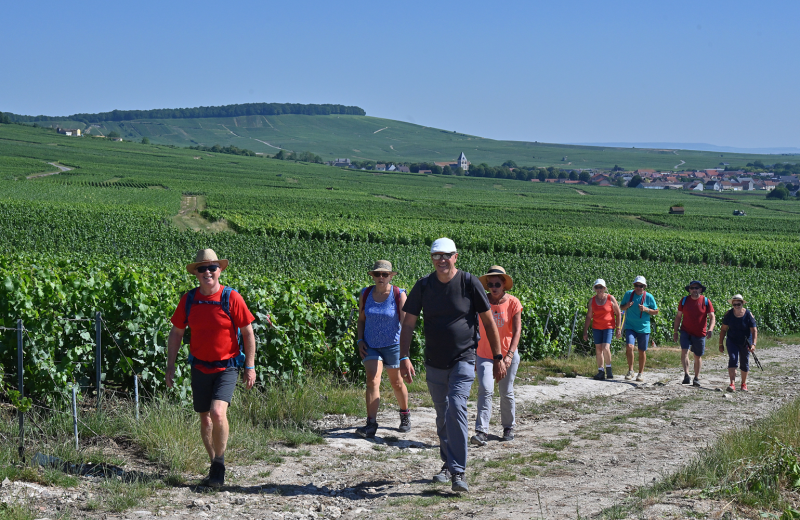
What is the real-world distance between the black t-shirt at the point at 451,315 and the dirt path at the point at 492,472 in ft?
3.63

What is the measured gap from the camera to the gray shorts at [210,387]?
19.2 feet

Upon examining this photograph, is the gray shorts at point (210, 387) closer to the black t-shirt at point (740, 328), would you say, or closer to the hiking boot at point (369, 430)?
the hiking boot at point (369, 430)

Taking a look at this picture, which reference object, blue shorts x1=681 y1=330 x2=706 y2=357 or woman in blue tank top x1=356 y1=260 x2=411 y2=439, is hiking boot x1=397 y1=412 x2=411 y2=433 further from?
blue shorts x1=681 y1=330 x2=706 y2=357

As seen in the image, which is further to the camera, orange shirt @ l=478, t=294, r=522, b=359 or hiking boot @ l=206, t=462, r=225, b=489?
orange shirt @ l=478, t=294, r=522, b=359

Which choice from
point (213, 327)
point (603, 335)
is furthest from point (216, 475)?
point (603, 335)

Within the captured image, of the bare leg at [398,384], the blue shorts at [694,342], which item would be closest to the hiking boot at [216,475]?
the bare leg at [398,384]

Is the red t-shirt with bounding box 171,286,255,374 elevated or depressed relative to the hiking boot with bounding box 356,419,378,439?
elevated

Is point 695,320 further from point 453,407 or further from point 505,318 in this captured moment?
point 453,407

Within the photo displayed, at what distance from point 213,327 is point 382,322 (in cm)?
197

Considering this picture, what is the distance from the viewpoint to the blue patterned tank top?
287 inches

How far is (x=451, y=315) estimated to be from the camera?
6.09 m

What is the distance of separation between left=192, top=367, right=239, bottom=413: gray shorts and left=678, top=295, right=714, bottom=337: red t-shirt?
8.49 meters

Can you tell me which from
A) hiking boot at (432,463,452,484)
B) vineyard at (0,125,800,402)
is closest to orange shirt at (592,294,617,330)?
vineyard at (0,125,800,402)

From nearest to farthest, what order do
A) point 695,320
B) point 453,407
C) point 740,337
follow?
point 453,407 → point 740,337 → point 695,320
